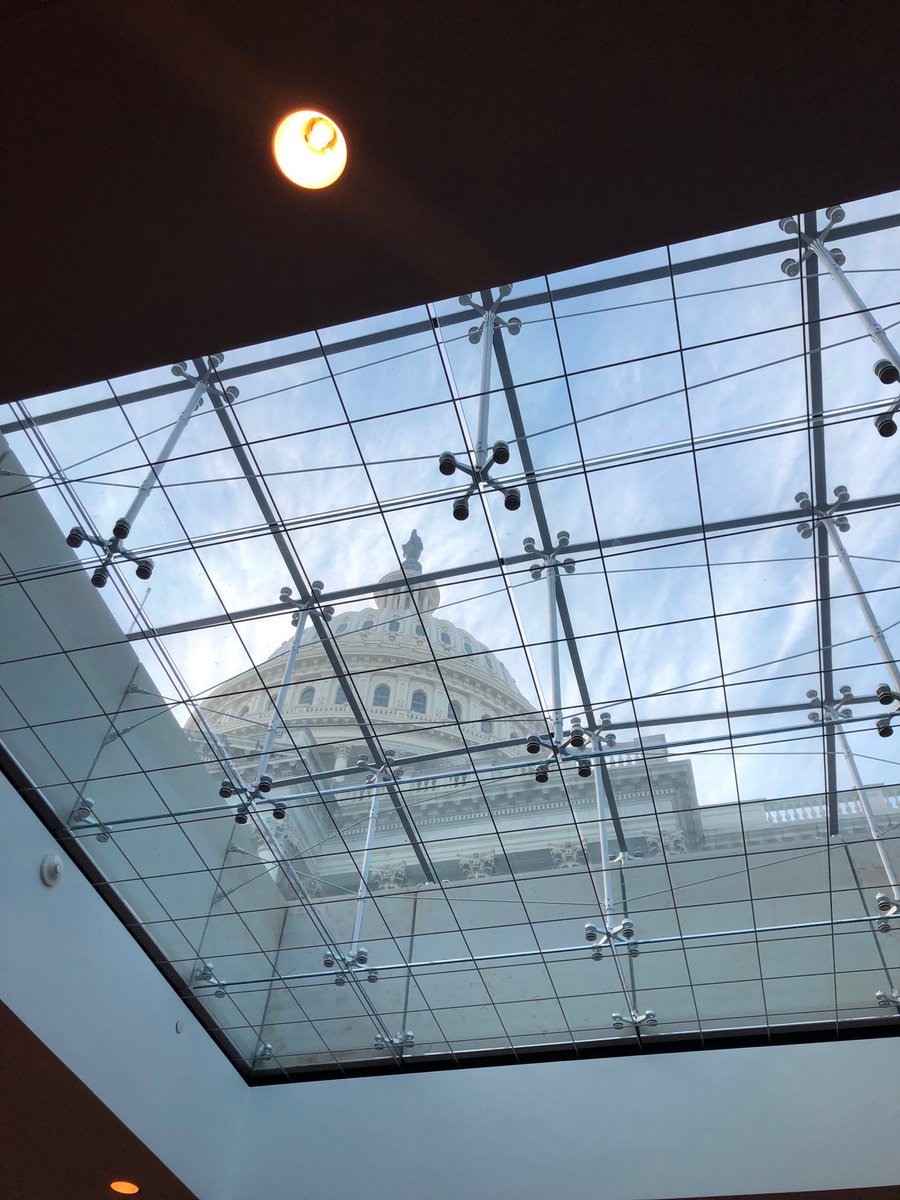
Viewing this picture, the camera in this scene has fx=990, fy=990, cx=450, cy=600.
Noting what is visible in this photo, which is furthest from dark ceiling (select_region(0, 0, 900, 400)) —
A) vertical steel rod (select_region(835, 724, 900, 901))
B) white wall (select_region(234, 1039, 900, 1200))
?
white wall (select_region(234, 1039, 900, 1200))

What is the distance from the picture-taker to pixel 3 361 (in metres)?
5.37

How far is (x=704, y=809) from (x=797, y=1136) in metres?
3.80

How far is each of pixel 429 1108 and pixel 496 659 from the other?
6.25 metres

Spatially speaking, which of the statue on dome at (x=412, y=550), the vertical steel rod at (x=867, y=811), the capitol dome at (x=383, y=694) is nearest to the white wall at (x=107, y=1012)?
the capitol dome at (x=383, y=694)

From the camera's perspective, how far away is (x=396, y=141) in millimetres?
4363

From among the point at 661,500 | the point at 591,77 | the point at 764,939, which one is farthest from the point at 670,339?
the point at 764,939

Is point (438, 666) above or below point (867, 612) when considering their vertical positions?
above

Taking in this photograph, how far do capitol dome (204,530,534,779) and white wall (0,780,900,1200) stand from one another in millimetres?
2706

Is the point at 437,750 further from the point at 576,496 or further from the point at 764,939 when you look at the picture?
the point at 764,939

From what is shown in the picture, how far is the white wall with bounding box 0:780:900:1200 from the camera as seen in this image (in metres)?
10.5

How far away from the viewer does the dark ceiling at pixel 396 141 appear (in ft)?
13.2

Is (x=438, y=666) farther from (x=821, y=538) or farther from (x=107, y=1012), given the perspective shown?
(x=107, y=1012)

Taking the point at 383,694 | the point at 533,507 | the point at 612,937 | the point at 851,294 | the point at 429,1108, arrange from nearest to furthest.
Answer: the point at 851,294 → the point at 533,507 → the point at 383,694 → the point at 612,937 → the point at 429,1108

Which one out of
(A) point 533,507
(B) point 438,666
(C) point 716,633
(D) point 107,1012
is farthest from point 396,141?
(D) point 107,1012
